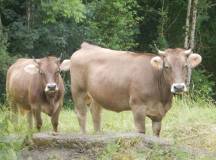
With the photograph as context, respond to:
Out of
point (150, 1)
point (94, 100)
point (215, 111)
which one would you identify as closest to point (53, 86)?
point (94, 100)

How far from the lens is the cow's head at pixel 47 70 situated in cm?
1172

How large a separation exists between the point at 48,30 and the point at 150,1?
9161mm

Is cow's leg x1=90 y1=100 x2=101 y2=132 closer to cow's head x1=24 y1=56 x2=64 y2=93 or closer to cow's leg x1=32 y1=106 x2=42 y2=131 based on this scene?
cow's head x1=24 y1=56 x2=64 y2=93

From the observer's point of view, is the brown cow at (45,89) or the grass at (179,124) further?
the brown cow at (45,89)

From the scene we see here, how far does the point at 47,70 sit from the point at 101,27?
15710 millimetres

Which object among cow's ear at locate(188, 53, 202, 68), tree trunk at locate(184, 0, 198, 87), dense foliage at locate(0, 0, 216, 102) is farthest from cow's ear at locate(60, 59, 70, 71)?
tree trunk at locate(184, 0, 198, 87)

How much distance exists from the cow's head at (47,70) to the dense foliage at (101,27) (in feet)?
21.0

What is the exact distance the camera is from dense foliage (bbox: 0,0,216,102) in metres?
22.4

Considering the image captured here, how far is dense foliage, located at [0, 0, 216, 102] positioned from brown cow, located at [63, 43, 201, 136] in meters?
6.79

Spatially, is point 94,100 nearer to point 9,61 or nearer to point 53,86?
point 53,86

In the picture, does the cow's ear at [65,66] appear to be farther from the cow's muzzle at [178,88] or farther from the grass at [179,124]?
the cow's muzzle at [178,88]

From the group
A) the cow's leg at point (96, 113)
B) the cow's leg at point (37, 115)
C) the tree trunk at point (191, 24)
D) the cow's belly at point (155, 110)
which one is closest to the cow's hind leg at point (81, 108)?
the cow's leg at point (96, 113)

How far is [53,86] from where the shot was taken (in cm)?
1150

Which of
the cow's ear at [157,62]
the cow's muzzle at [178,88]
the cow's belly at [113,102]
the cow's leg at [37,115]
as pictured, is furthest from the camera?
the cow's leg at [37,115]
